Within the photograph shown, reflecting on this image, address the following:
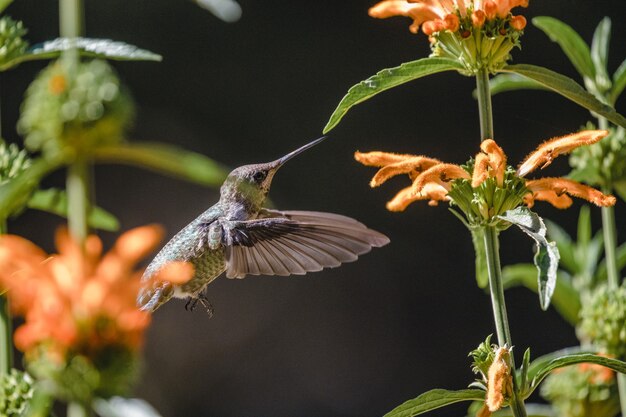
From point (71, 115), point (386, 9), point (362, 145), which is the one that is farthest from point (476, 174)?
point (362, 145)

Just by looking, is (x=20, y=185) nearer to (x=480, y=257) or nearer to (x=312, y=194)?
(x=480, y=257)

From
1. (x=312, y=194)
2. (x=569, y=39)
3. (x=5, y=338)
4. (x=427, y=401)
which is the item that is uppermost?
(x=312, y=194)

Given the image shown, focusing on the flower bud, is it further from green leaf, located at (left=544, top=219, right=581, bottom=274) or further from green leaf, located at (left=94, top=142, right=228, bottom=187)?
green leaf, located at (left=544, top=219, right=581, bottom=274)

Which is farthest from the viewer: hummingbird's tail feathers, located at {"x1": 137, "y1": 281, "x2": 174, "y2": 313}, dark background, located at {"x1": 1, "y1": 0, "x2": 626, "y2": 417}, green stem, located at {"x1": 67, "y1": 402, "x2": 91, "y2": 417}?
dark background, located at {"x1": 1, "y1": 0, "x2": 626, "y2": 417}

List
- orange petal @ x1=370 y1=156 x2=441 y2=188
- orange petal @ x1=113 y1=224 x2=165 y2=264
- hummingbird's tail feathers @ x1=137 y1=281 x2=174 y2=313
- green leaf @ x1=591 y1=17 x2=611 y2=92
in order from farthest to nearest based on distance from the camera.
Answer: green leaf @ x1=591 y1=17 x2=611 y2=92 < hummingbird's tail feathers @ x1=137 y1=281 x2=174 y2=313 < orange petal @ x1=370 y1=156 x2=441 y2=188 < orange petal @ x1=113 y1=224 x2=165 y2=264

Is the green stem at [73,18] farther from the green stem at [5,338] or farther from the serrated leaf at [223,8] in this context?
the green stem at [5,338]

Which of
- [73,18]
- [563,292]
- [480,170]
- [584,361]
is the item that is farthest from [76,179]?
[563,292]

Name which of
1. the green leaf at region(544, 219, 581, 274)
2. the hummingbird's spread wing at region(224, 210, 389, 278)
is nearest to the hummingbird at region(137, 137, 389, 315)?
the hummingbird's spread wing at region(224, 210, 389, 278)

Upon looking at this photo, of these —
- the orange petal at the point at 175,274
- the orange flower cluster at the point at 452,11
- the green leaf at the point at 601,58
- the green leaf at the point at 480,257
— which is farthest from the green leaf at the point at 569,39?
the orange petal at the point at 175,274
